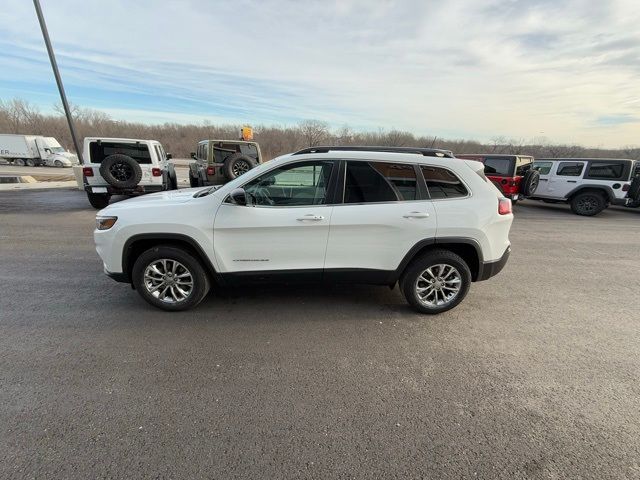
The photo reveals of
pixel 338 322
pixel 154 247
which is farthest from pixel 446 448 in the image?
pixel 154 247

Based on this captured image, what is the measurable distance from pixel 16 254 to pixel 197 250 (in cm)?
437

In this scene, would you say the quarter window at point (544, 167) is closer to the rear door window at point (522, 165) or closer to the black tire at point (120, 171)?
the rear door window at point (522, 165)

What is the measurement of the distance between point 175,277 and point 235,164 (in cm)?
732

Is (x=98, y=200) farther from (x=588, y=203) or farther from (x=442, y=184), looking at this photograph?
(x=588, y=203)

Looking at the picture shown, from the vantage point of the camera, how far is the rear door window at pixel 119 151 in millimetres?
8570

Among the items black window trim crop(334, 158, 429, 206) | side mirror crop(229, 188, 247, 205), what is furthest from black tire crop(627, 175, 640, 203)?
side mirror crop(229, 188, 247, 205)

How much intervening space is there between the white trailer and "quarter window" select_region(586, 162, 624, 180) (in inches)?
1336

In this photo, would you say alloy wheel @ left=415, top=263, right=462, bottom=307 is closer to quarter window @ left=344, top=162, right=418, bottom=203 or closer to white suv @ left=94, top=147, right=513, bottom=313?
white suv @ left=94, top=147, right=513, bottom=313

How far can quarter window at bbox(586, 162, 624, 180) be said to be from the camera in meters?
10.5

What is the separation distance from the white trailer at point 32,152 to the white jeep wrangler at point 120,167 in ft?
77.6

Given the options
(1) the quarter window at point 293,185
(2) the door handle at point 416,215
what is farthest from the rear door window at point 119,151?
(2) the door handle at point 416,215

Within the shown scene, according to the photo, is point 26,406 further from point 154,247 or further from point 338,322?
point 338,322

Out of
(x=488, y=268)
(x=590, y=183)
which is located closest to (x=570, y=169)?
(x=590, y=183)

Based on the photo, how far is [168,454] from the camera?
1.94m
